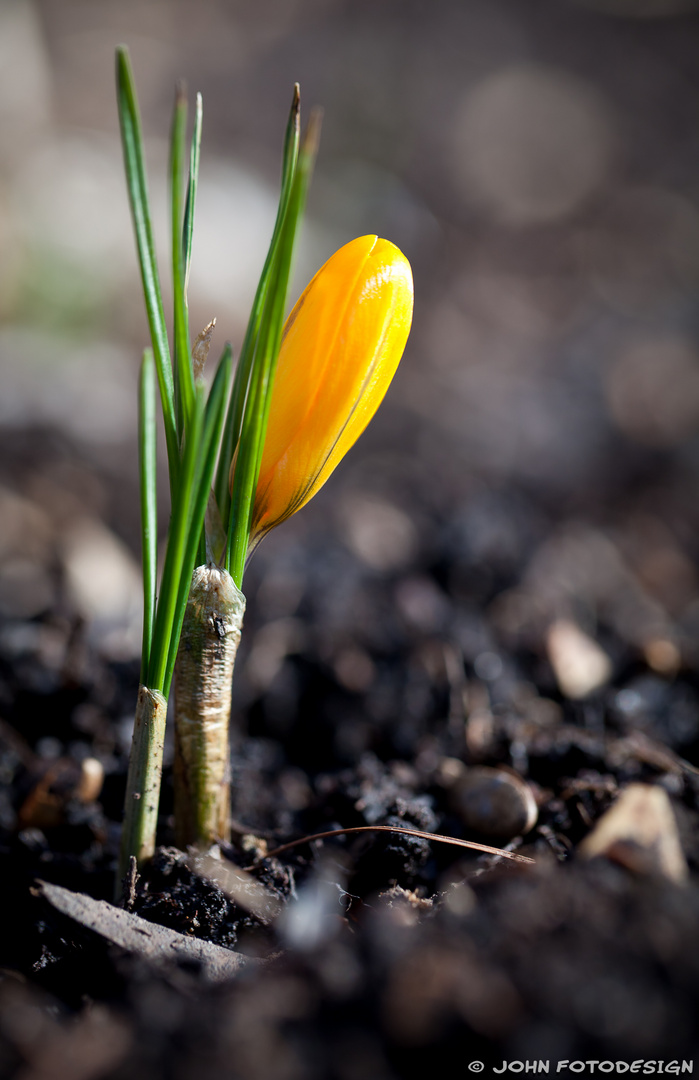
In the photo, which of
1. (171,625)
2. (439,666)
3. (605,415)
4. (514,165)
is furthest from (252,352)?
(514,165)

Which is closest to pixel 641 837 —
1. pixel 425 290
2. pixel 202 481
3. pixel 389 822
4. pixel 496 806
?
pixel 496 806

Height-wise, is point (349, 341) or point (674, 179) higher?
point (674, 179)

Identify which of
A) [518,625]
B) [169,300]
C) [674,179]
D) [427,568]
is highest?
[674,179]

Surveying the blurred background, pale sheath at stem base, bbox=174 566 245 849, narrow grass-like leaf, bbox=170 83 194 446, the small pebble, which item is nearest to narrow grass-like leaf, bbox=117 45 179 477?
narrow grass-like leaf, bbox=170 83 194 446

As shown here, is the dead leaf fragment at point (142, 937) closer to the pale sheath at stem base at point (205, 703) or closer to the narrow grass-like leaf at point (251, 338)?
the pale sheath at stem base at point (205, 703)

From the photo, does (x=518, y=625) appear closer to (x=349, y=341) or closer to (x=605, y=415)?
(x=349, y=341)

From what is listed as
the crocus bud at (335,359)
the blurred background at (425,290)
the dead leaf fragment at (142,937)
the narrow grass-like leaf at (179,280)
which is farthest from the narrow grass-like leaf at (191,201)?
the blurred background at (425,290)

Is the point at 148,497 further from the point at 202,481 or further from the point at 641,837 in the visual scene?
the point at 641,837

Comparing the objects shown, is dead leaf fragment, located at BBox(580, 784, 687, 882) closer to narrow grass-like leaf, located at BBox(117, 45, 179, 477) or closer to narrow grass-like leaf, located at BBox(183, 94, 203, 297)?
narrow grass-like leaf, located at BBox(117, 45, 179, 477)
